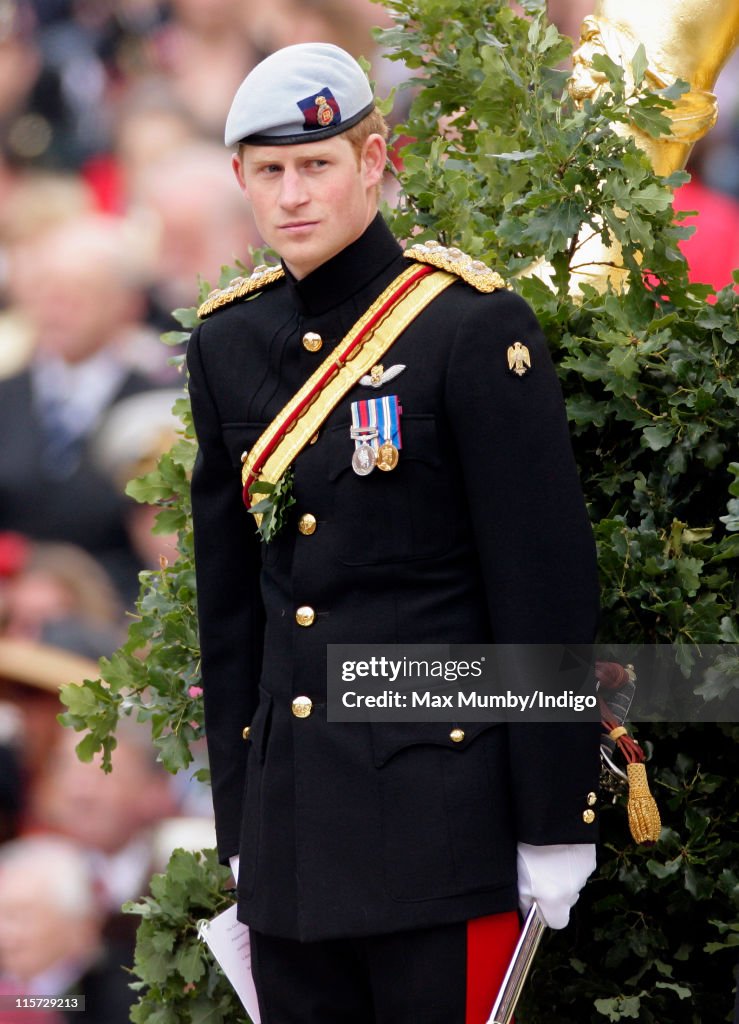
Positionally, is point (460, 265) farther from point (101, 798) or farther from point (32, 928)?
point (32, 928)

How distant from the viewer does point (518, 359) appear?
185cm

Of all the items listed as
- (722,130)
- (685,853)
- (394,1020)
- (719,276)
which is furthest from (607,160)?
(722,130)

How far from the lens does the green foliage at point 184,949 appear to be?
2.51 meters

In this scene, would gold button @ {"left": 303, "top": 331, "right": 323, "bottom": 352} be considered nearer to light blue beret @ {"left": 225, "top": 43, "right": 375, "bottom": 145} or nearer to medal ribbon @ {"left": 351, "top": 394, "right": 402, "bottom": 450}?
medal ribbon @ {"left": 351, "top": 394, "right": 402, "bottom": 450}

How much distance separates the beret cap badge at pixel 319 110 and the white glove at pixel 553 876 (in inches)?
31.7

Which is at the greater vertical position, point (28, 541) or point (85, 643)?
point (28, 541)

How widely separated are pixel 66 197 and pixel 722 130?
1514 mm

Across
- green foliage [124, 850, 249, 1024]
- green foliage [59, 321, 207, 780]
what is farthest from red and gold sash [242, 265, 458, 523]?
green foliage [124, 850, 249, 1024]

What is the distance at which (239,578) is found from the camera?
210 centimetres

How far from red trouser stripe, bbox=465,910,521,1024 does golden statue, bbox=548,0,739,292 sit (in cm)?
101

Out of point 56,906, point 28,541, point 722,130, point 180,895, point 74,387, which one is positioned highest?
point 722,130

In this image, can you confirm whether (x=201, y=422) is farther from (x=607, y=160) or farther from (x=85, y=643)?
(x=85, y=643)

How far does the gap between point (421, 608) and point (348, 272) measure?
39cm

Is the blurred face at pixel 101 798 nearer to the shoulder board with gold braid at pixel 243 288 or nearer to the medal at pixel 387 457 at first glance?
the shoulder board with gold braid at pixel 243 288
